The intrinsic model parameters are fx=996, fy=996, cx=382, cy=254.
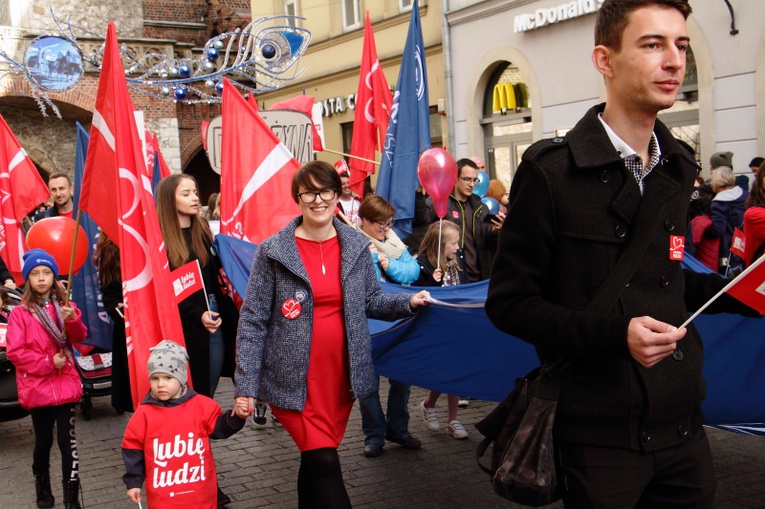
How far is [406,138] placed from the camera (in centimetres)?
988

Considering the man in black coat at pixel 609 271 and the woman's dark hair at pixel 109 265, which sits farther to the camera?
the woman's dark hair at pixel 109 265

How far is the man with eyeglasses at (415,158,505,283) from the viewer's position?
857 centimetres

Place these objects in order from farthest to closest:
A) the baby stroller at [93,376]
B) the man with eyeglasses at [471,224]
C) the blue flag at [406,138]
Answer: the blue flag at [406,138]
the baby stroller at [93,376]
the man with eyeglasses at [471,224]

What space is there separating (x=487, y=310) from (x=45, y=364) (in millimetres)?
3926

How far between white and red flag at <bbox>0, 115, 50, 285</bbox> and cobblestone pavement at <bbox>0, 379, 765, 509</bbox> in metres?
2.55

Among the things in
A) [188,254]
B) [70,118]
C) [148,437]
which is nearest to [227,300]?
[188,254]

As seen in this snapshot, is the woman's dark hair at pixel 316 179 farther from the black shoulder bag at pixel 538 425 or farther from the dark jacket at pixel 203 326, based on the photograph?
the black shoulder bag at pixel 538 425

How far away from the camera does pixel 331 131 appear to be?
82.2ft

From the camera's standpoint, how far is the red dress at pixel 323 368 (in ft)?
14.7

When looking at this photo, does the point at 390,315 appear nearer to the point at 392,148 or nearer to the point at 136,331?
the point at 136,331

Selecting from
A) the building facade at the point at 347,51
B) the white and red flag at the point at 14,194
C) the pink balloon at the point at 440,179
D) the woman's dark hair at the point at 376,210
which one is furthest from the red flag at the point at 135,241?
the building facade at the point at 347,51

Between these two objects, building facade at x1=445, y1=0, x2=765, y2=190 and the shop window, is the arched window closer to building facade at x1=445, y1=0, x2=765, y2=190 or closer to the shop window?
building facade at x1=445, y1=0, x2=765, y2=190

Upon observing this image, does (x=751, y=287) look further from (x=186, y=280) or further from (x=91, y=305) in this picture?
(x=91, y=305)

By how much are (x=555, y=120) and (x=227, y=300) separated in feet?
40.2
